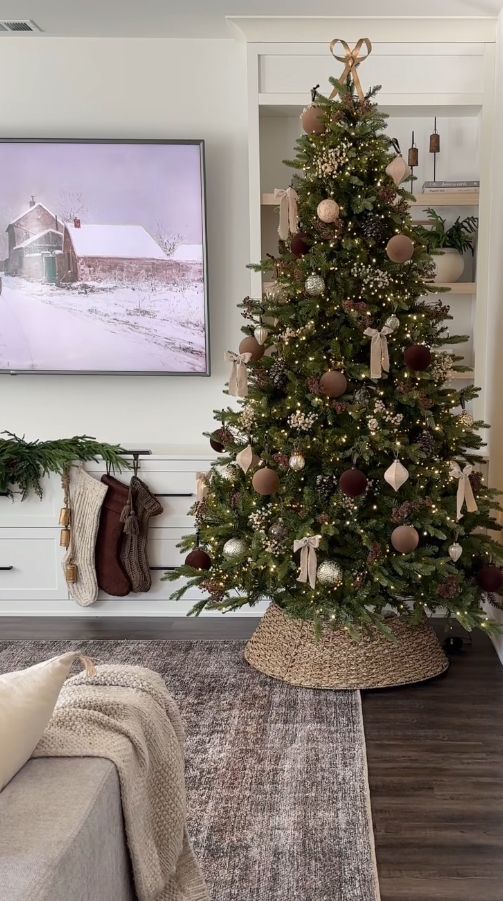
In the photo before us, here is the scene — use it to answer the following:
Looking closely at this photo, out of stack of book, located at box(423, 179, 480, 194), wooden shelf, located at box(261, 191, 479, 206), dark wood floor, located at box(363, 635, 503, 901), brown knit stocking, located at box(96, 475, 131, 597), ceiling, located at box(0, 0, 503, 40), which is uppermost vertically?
ceiling, located at box(0, 0, 503, 40)

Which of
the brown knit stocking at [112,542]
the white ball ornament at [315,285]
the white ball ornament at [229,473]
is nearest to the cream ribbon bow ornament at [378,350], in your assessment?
the white ball ornament at [315,285]

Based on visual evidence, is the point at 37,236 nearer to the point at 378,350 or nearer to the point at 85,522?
the point at 85,522

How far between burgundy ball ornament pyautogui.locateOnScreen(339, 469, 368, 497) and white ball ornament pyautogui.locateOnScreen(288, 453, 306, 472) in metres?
0.15

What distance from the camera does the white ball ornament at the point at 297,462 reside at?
298 cm

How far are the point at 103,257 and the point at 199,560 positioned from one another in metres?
1.66

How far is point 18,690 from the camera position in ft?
4.24

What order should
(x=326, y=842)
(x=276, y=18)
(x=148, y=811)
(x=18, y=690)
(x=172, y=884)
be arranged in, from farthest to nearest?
(x=276, y=18) → (x=326, y=842) → (x=172, y=884) → (x=148, y=811) → (x=18, y=690)

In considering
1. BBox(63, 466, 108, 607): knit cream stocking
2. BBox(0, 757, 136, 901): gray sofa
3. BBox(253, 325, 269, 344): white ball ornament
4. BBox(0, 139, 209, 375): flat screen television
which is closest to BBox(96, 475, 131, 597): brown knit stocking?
BBox(63, 466, 108, 607): knit cream stocking

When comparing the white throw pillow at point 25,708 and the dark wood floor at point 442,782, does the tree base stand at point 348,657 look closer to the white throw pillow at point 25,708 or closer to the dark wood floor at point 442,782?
the dark wood floor at point 442,782

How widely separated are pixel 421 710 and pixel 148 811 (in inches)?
64.7

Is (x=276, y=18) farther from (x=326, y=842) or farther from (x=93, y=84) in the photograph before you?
(x=326, y=842)

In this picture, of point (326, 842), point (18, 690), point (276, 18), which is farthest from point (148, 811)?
point (276, 18)

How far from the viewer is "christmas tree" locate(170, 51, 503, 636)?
2979 millimetres

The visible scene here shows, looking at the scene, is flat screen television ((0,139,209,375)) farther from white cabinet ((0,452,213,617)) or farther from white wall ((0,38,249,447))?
white cabinet ((0,452,213,617))
